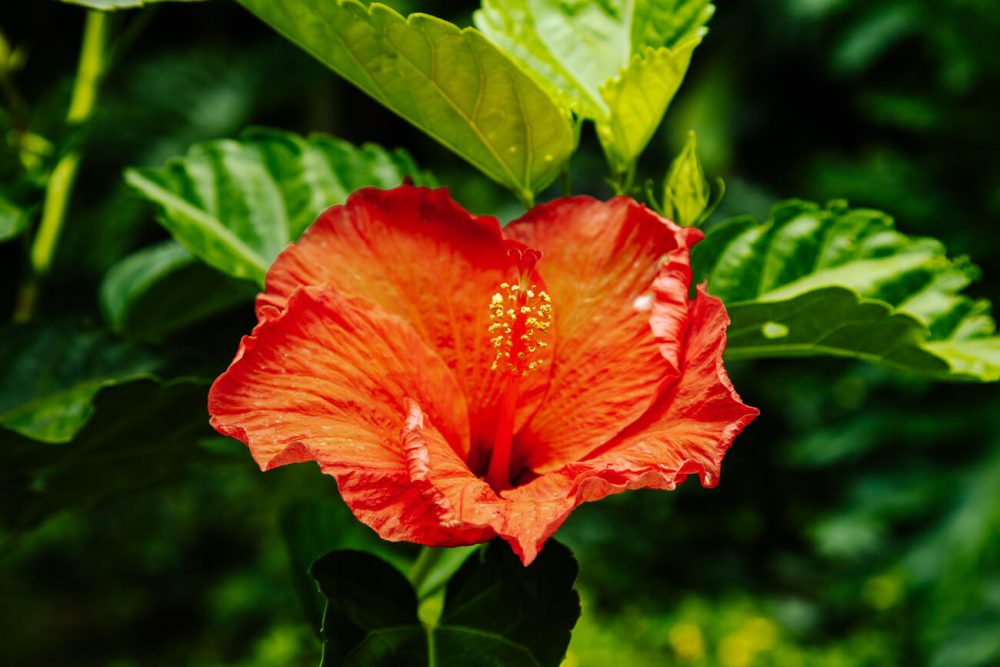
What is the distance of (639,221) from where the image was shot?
72cm

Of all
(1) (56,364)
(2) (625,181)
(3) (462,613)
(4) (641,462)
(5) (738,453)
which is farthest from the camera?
(5) (738,453)

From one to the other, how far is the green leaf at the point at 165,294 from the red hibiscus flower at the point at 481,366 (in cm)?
34

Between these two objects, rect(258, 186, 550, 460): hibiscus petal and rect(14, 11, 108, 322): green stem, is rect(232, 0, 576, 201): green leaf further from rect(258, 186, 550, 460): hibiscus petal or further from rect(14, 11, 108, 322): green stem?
rect(14, 11, 108, 322): green stem

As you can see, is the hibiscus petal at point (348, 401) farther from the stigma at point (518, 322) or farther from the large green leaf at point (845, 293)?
the large green leaf at point (845, 293)

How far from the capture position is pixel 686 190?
2.51ft

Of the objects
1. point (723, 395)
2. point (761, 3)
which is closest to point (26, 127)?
point (723, 395)

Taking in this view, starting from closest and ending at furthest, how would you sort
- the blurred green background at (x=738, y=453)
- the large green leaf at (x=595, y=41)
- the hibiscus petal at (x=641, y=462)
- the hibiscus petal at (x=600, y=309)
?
the hibiscus petal at (x=641, y=462)
the hibiscus petal at (x=600, y=309)
the large green leaf at (x=595, y=41)
the blurred green background at (x=738, y=453)

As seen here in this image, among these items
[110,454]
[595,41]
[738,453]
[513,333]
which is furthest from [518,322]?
[738,453]

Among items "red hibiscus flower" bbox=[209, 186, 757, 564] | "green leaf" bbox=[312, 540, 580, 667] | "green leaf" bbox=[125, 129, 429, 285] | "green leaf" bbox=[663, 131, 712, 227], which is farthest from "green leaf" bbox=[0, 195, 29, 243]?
"green leaf" bbox=[663, 131, 712, 227]

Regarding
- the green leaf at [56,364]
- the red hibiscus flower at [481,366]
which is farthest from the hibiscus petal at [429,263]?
the green leaf at [56,364]

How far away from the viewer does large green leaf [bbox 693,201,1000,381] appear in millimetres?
720

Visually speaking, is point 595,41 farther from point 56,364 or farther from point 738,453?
point 738,453

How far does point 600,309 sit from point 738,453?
3.44m

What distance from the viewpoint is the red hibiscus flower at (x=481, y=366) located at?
587mm
